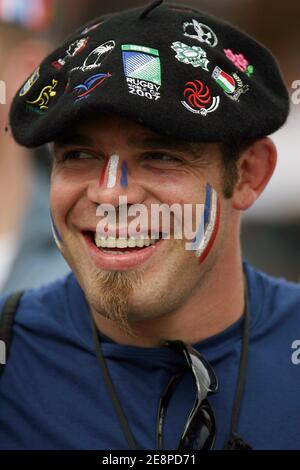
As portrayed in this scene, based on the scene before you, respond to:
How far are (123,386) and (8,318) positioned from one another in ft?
1.62

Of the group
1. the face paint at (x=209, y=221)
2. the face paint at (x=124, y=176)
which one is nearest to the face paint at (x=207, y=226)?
the face paint at (x=209, y=221)

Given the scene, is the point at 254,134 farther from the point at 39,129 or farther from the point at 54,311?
the point at 54,311

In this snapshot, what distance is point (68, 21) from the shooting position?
688cm

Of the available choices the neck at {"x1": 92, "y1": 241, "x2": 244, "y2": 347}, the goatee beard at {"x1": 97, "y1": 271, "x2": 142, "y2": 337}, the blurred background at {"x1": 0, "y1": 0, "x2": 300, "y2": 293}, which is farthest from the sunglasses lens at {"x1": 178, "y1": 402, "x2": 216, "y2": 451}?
the blurred background at {"x1": 0, "y1": 0, "x2": 300, "y2": 293}

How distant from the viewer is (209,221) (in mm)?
2492

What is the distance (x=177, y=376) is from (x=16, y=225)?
1.93 metres

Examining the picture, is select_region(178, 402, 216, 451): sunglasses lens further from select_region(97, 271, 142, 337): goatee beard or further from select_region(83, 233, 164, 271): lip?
select_region(83, 233, 164, 271): lip

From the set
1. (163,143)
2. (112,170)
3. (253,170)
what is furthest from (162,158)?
(253,170)

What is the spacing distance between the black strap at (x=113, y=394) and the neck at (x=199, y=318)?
0.05 m

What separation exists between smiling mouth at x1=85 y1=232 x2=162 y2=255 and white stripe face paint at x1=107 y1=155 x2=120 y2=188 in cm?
18

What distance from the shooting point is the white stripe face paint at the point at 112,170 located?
233 centimetres

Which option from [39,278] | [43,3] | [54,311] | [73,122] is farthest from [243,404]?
[43,3]

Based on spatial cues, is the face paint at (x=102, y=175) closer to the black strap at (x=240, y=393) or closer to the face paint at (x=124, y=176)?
the face paint at (x=124, y=176)

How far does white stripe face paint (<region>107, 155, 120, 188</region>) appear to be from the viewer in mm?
2328
